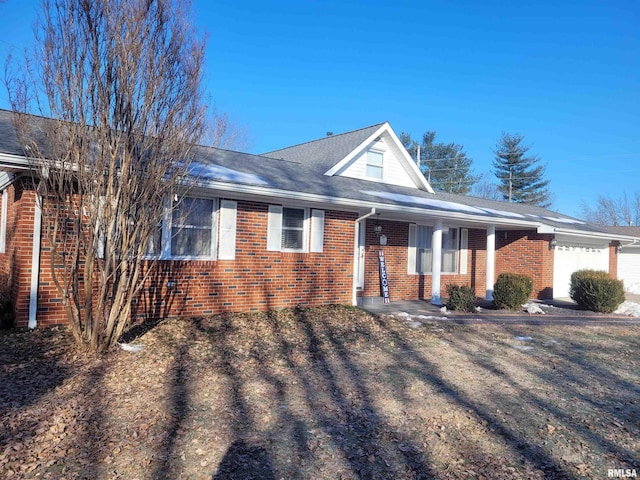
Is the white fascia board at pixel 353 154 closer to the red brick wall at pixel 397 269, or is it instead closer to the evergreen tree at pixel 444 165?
the red brick wall at pixel 397 269

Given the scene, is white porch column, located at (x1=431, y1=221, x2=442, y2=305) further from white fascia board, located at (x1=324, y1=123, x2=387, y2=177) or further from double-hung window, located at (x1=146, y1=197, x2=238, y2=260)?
double-hung window, located at (x1=146, y1=197, x2=238, y2=260)

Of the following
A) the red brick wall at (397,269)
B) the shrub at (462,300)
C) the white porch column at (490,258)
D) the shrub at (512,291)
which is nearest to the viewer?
the shrub at (462,300)

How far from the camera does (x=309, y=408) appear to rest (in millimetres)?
4844

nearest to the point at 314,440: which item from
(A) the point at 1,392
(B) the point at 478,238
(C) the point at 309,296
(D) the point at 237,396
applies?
(D) the point at 237,396

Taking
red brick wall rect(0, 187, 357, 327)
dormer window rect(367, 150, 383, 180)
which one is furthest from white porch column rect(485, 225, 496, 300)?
red brick wall rect(0, 187, 357, 327)

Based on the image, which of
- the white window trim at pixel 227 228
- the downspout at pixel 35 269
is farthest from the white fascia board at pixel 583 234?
the downspout at pixel 35 269

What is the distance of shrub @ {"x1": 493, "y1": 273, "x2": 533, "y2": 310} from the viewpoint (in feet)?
40.1

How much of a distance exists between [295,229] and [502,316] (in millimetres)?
5404

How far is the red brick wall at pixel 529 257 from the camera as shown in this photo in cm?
1524

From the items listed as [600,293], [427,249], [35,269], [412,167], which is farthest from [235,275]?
[600,293]

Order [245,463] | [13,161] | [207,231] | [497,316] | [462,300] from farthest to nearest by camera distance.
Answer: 1. [462,300]
2. [497,316]
3. [207,231]
4. [13,161]
5. [245,463]

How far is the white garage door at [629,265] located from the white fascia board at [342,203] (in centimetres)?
1365

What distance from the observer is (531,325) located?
33.6ft

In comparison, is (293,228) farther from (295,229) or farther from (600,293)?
(600,293)
